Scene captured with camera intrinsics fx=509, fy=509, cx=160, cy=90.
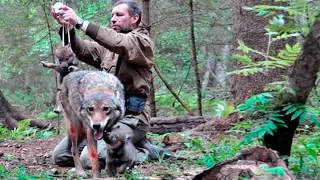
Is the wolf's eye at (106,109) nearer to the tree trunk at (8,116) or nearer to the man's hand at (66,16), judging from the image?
the man's hand at (66,16)

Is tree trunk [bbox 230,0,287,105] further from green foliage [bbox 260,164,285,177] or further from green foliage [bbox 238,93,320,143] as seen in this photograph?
Answer: green foliage [bbox 260,164,285,177]

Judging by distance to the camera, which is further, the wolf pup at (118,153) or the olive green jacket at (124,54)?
the olive green jacket at (124,54)

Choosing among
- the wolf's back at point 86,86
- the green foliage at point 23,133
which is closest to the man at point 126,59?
the wolf's back at point 86,86

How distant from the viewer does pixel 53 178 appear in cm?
559

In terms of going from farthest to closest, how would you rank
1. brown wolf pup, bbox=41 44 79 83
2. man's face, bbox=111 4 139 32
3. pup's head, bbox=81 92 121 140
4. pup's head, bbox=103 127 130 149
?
man's face, bbox=111 4 139 32
brown wolf pup, bbox=41 44 79 83
pup's head, bbox=103 127 130 149
pup's head, bbox=81 92 121 140

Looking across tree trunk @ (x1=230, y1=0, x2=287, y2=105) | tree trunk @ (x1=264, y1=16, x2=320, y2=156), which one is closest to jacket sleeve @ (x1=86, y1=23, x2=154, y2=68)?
tree trunk @ (x1=264, y1=16, x2=320, y2=156)

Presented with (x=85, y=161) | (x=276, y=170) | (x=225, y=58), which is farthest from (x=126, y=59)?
(x=225, y=58)

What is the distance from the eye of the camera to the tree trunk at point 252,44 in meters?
8.34

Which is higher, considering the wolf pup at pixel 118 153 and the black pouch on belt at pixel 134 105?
the black pouch on belt at pixel 134 105

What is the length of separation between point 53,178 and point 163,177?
4.30ft

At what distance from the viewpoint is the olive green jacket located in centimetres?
552

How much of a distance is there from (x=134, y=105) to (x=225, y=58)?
816 cm

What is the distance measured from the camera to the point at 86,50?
6570 mm

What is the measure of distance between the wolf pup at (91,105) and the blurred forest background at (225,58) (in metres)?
1.21
